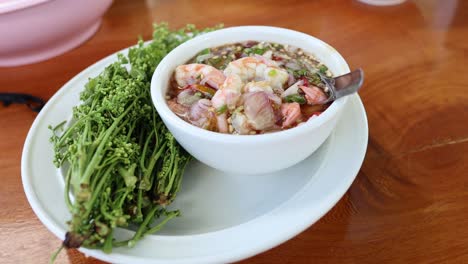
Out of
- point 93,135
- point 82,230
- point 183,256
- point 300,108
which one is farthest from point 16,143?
point 300,108

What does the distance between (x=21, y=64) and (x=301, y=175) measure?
109cm

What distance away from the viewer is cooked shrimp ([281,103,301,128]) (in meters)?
0.87

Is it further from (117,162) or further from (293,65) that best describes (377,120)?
(117,162)

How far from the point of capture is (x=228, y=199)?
957mm

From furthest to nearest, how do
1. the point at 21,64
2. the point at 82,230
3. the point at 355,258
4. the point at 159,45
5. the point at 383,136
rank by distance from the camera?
the point at 21,64 < the point at 159,45 < the point at 383,136 < the point at 355,258 < the point at 82,230

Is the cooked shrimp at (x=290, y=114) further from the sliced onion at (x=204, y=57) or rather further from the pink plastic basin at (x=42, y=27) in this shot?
the pink plastic basin at (x=42, y=27)

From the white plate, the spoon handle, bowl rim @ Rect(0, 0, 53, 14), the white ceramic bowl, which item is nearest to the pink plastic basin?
bowl rim @ Rect(0, 0, 53, 14)

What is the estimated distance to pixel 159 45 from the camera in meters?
1.24

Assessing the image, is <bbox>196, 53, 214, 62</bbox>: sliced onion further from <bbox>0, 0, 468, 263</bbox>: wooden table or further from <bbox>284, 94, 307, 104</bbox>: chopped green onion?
<bbox>0, 0, 468, 263</bbox>: wooden table

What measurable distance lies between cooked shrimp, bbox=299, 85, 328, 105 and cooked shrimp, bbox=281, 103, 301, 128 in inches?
1.6

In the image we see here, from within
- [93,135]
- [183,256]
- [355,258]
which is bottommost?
[355,258]

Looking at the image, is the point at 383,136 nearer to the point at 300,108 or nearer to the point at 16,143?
the point at 300,108

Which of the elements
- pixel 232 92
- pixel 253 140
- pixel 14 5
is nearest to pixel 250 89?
pixel 232 92

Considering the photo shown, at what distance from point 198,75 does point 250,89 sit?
0.15 m
